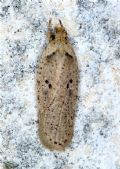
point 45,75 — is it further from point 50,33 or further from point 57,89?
point 50,33

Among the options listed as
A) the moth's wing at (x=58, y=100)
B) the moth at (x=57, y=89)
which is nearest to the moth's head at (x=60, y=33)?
the moth at (x=57, y=89)

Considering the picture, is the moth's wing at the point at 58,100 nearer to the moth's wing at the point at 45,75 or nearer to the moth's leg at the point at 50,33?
the moth's wing at the point at 45,75

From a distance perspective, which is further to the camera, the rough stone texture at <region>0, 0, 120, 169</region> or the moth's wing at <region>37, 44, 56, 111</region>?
the rough stone texture at <region>0, 0, 120, 169</region>

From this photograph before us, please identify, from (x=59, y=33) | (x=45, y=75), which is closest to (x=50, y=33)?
(x=59, y=33)

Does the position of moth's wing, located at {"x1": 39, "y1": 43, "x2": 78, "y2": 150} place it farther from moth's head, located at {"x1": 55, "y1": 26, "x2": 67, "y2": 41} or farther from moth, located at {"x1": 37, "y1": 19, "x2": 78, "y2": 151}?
moth's head, located at {"x1": 55, "y1": 26, "x2": 67, "y2": 41}

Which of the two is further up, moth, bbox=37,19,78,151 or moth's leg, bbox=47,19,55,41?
moth's leg, bbox=47,19,55,41

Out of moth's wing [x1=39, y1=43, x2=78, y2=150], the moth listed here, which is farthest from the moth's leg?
moth's wing [x1=39, y1=43, x2=78, y2=150]
